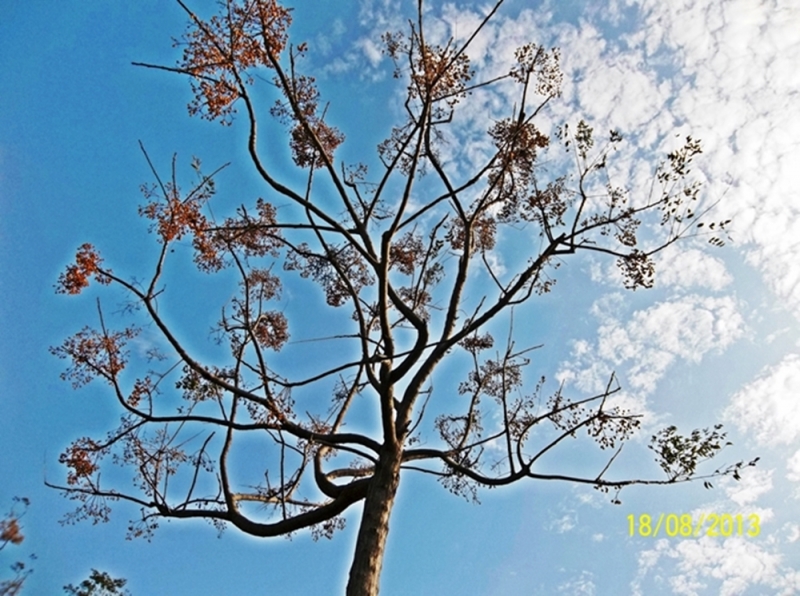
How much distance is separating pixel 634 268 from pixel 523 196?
1.61 m

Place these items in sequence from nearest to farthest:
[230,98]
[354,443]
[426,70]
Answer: [230,98] → [426,70] → [354,443]

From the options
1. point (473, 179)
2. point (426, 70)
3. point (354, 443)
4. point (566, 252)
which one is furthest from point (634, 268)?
point (354, 443)

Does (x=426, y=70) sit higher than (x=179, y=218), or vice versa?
(x=426, y=70)

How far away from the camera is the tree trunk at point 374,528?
5559 millimetres

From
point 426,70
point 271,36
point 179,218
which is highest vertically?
point 426,70

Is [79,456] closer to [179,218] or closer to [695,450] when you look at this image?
[179,218]

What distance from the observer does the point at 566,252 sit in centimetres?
653

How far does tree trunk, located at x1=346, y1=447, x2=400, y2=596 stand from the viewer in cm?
556

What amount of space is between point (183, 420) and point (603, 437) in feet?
15.6

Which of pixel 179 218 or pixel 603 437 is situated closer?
pixel 179 218

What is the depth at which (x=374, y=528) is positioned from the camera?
5887 mm

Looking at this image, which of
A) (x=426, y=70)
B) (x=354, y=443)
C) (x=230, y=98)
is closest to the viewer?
(x=230, y=98)

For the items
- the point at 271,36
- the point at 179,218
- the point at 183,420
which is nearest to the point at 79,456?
the point at 183,420

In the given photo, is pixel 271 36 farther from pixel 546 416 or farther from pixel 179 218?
pixel 546 416
